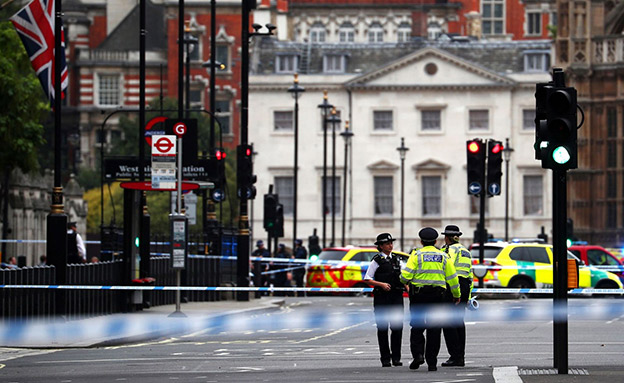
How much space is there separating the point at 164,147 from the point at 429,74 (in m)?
57.4

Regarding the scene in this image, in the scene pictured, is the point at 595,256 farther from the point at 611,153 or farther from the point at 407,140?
the point at 407,140

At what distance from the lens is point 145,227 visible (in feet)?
110

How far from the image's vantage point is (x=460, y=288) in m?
20.3

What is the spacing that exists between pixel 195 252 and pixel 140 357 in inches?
838

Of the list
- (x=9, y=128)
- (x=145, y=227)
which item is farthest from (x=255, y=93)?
(x=145, y=227)

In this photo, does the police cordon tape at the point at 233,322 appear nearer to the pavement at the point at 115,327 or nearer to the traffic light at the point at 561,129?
the pavement at the point at 115,327

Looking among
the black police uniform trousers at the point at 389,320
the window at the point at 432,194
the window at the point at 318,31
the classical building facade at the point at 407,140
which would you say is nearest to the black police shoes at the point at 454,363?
the black police uniform trousers at the point at 389,320

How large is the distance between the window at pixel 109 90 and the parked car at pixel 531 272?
84.1 metres

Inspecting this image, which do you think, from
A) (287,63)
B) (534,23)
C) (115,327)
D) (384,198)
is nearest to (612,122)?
(384,198)

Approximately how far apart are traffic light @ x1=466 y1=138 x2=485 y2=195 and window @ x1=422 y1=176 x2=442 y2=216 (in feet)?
163

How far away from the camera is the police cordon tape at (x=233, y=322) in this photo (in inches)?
960

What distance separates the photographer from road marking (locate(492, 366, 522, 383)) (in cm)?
1716

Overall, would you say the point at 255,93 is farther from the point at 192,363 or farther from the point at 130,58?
the point at 192,363

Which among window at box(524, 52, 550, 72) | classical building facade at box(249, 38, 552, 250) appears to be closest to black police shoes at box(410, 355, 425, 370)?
classical building facade at box(249, 38, 552, 250)
